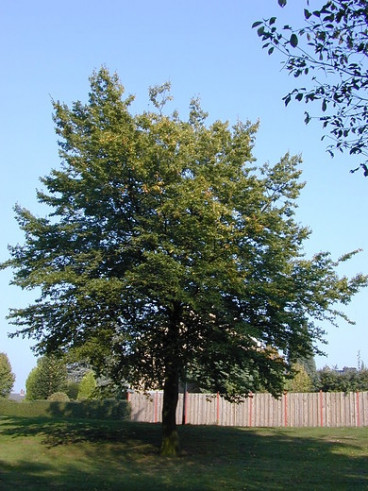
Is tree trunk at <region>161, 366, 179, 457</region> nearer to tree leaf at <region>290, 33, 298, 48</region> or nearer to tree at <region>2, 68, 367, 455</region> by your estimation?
tree at <region>2, 68, 367, 455</region>

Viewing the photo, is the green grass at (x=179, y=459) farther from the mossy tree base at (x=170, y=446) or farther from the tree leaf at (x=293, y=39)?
the tree leaf at (x=293, y=39)

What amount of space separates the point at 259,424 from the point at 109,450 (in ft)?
48.1

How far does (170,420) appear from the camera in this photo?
62.5ft

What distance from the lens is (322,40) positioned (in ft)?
27.2

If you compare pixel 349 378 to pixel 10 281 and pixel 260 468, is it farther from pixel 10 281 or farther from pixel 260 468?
pixel 10 281

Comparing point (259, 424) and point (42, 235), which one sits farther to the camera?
point (259, 424)

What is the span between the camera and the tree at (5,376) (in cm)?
5007

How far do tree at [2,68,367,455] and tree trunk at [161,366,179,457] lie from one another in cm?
5

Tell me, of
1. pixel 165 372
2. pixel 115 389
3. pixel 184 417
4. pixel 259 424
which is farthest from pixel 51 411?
pixel 165 372

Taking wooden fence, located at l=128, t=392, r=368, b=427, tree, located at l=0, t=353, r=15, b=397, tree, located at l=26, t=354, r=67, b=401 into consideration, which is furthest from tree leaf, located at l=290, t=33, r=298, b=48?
tree, located at l=0, t=353, r=15, b=397

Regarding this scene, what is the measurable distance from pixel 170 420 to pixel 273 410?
1384cm

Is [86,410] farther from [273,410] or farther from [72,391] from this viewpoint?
[72,391]

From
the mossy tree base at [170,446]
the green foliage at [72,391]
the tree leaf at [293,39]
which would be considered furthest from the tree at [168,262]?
the green foliage at [72,391]

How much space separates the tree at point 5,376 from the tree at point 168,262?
3356cm
